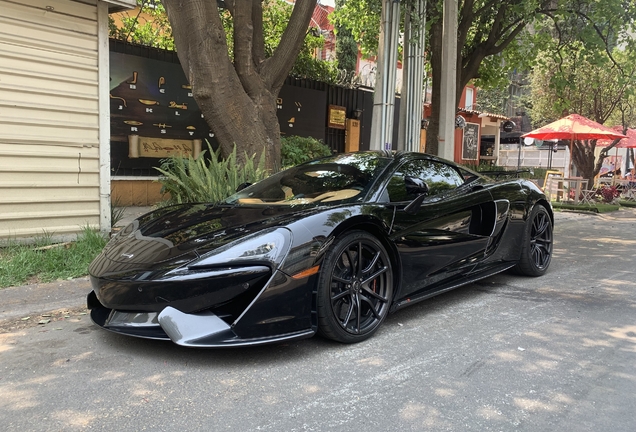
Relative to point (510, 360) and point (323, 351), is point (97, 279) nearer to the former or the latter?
point (323, 351)

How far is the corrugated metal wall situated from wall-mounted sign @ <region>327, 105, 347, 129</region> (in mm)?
7576

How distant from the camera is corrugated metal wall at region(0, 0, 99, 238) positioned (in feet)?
18.8

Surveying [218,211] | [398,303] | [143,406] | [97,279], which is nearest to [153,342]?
[97,279]

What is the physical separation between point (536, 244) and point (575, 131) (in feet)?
31.9

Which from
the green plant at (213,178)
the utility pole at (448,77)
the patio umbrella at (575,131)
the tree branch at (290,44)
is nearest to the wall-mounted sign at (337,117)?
the utility pole at (448,77)

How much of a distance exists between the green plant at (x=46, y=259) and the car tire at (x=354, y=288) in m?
3.01

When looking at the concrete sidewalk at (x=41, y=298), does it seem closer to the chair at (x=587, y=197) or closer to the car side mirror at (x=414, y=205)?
the car side mirror at (x=414, y=205)

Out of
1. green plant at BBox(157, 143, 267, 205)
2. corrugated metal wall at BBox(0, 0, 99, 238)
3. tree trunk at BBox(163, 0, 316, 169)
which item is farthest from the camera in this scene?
tree trunk at BBox(163, 0, 316, 169)

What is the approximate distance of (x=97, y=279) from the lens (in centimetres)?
326

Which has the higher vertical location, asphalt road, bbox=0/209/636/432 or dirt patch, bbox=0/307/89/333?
asphalt road, bbox=0/209/636/432

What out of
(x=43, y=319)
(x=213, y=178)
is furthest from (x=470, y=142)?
(x=43, y=319)

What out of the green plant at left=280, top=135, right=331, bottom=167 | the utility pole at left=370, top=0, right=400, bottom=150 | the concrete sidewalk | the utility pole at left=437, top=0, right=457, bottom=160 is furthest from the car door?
the green plant at left=280, top=135, right=331, bottom=167

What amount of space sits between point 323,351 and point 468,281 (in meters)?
1.76

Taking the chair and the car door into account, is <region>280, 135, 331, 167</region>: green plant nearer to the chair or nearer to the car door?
the car door
